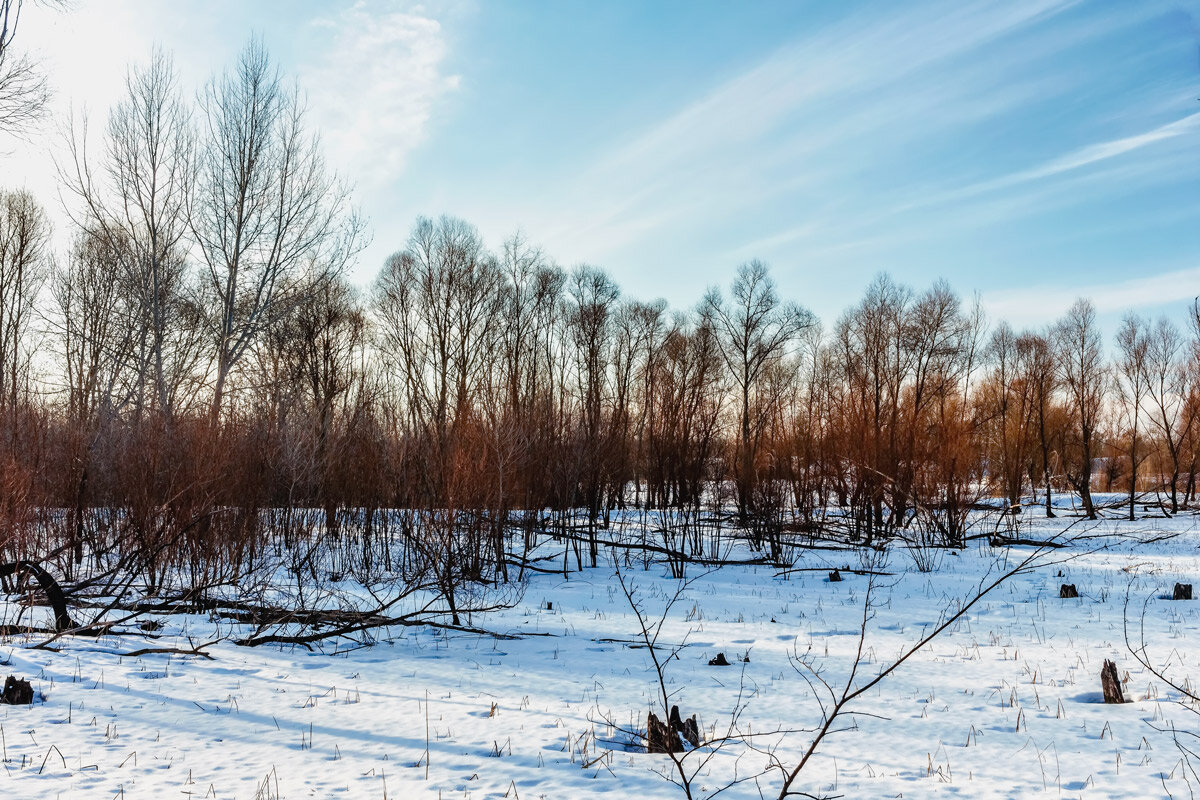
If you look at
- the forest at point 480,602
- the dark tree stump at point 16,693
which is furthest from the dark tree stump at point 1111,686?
the dark tree stump at point 16,693

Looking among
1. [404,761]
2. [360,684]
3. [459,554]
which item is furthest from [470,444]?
[404,761]

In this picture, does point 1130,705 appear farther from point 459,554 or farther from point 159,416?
point 159,416

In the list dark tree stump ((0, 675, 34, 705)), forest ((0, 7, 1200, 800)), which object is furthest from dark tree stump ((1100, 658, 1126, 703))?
dark tree stump ((0, 675, 34, 705))

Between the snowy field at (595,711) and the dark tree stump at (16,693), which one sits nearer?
the snowy field at (595,711)

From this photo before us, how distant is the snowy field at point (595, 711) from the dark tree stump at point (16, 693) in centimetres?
7

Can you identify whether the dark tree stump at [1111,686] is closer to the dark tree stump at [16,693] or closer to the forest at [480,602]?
the forest at [480,602]

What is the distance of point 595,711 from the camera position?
5098mm

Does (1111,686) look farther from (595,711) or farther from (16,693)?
(16,693)

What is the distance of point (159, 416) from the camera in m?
9.91

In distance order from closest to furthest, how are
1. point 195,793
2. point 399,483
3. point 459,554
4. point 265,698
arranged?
point 195,793
point 265,698
point 459,554
point 399,483

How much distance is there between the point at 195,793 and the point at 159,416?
25.6ft

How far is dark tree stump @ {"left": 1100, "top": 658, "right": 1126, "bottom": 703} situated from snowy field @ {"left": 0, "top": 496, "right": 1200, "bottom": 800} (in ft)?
0.24

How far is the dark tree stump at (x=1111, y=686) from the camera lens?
5055mm

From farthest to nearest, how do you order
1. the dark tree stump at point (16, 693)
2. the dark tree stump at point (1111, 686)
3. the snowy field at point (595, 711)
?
the dark tree stump at point (1111, 686) → the dark tree stump at point (16, 693) → the snowy field at point (595, 711)
